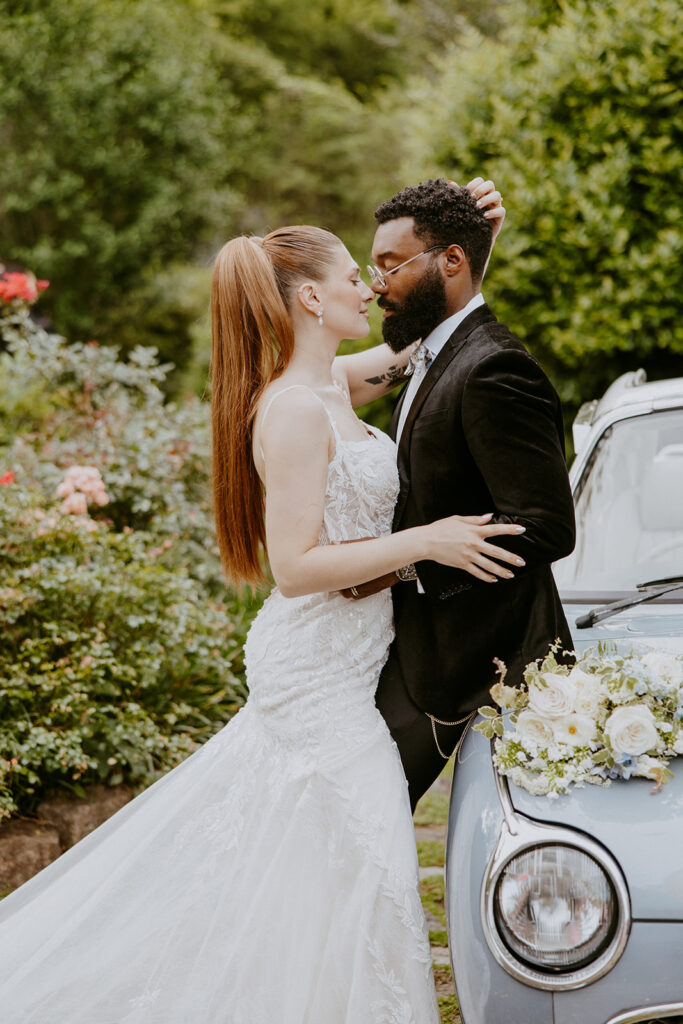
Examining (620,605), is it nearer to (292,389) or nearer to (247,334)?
(292,389)

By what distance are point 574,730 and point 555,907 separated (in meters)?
0.36

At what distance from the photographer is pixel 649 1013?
169cm

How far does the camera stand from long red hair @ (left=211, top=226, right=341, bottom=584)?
8.16ft

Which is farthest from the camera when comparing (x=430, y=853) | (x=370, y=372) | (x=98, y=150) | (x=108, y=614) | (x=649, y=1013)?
(x=98, y=150)

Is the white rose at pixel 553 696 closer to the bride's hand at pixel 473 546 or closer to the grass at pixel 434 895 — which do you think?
the bride's hand at pixel 473 546

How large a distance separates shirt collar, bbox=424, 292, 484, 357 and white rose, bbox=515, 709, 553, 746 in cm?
96

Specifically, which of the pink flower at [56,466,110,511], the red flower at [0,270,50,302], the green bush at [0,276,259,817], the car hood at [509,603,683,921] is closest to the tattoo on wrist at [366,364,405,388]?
the car hood at [509,603,683,921]

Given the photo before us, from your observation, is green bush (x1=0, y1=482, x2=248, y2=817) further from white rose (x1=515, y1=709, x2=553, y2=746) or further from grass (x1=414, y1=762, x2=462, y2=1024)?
white rose (x1=515, y1=709, x2=553, y2=746)

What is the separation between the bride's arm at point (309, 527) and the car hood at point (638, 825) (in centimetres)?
52

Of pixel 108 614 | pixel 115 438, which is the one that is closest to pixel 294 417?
pixel 108 614

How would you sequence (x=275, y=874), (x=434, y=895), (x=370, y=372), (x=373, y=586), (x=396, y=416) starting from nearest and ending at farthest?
(x=275, y=874)
(x=373, y=586)
(x=396, y=416)
(x=370, y=372)
(x=434, y=895)

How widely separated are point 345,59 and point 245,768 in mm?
23305

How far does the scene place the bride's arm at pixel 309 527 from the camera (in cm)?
223

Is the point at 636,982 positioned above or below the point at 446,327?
below
